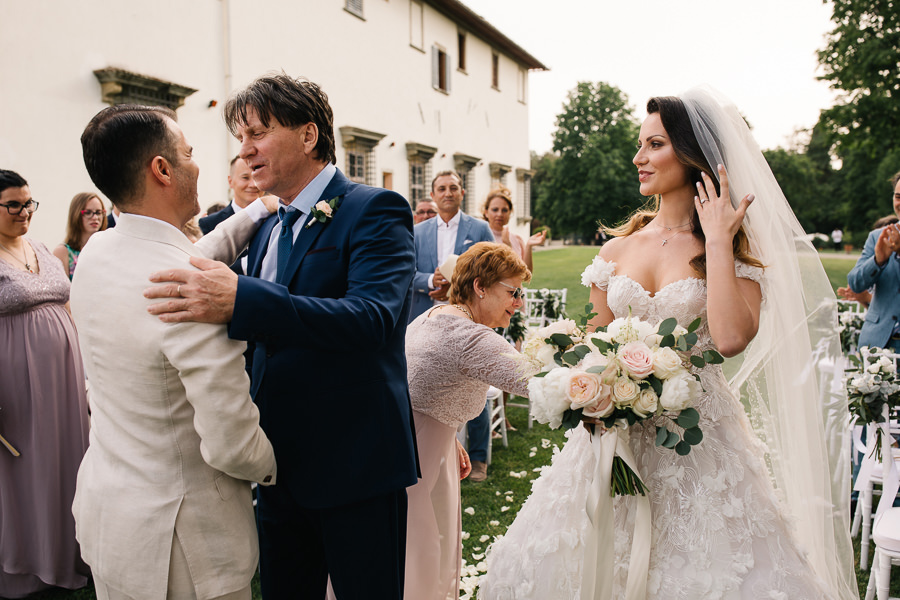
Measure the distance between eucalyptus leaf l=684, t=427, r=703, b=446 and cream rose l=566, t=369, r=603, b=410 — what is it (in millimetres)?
306

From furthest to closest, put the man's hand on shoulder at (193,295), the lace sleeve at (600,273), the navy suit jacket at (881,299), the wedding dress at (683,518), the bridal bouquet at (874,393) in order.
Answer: the navy suit jacket at (881,299), the bridal bouquet at (874,393), the lace sleeve at (600,273), the wedding dress at (683,518), the man's hand on shoulder at (193,295)

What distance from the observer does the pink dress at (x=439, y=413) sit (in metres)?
2.81

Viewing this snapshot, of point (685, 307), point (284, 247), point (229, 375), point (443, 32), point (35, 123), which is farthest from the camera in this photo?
point (443, 32)

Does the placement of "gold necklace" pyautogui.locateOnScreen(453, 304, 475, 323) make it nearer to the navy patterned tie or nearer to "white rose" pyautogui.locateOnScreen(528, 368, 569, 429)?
"white rose" pyautogui.locateOnScreen(528, 368, 569, 429)

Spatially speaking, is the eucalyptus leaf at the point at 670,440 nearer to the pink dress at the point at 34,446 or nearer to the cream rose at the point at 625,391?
the cream rose at the point at 625,391

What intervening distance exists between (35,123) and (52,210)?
3.91 feet

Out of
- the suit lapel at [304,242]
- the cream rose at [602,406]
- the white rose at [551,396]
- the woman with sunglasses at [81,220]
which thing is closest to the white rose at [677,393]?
the cream rose at [602,406]

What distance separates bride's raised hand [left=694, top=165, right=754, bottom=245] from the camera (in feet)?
7.29

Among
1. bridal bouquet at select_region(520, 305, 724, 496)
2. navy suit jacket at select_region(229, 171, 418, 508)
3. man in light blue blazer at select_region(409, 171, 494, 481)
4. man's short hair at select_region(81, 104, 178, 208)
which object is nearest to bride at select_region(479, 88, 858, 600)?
bridal bouquet at select_region(520, 305, 724, 496)

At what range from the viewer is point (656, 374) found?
6.47 ft

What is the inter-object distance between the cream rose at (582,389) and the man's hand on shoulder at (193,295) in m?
1.06

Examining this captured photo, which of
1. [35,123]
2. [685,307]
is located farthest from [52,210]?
[685,307]

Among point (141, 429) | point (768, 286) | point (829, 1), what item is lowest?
point (141, 429)

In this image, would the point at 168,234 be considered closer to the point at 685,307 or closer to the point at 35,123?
the point at 685,307
